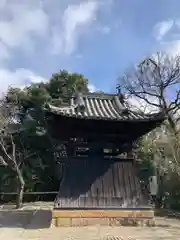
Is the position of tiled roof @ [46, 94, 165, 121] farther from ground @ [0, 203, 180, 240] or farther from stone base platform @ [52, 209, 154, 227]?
ground @ [0, 203, 180, 240]

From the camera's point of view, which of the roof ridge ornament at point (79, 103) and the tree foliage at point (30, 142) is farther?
the tree foliage at point (30, 142)

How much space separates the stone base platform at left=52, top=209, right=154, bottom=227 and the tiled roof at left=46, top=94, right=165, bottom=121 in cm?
222

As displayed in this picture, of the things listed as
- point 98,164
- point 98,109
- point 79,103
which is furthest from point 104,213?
point 79,103

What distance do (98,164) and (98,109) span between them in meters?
1.53

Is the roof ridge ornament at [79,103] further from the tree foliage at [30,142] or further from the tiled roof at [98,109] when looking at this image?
the tree foliage at [30,142]

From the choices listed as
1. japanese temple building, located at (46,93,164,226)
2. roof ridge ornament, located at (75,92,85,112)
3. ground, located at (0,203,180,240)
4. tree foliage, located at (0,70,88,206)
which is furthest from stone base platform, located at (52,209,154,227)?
tree foliage, located at (0,70,88,206)

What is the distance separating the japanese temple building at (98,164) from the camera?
7107mm

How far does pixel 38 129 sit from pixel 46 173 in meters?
2.35

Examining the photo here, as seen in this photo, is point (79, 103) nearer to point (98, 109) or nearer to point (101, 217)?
point (98, 109)

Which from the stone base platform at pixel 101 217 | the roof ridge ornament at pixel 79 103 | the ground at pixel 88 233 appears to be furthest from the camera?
the roof ridge ornament at pixel 79 103

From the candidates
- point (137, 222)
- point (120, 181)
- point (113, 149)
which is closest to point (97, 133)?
point (113, 149)

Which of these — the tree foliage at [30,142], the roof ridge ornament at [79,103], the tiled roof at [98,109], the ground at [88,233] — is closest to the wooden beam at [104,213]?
the ground at [88,233]

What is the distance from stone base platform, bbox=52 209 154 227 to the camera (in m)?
6.98

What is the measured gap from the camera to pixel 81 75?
20000 millimetres
